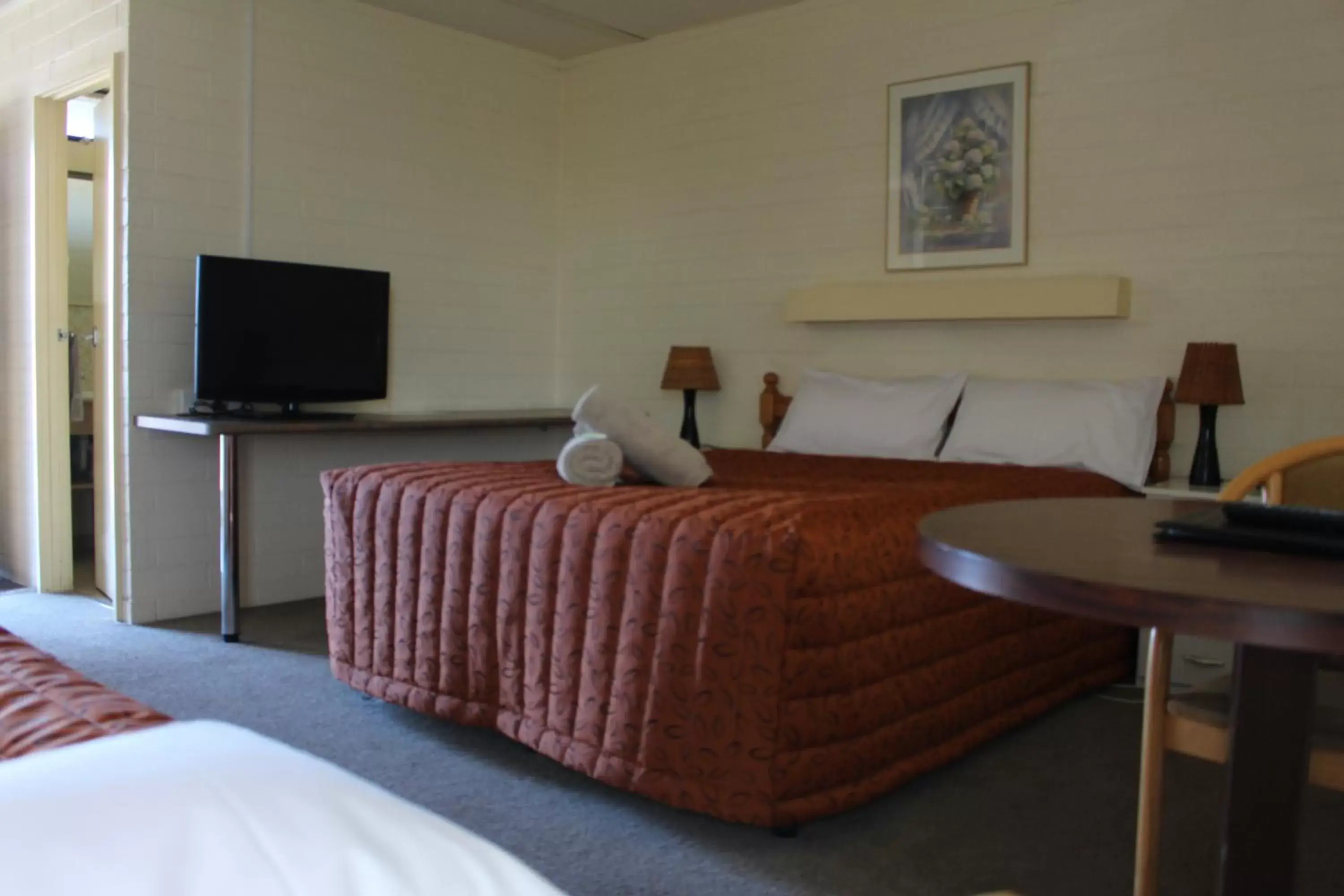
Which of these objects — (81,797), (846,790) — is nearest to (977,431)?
(846,790)

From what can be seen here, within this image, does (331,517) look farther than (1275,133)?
No

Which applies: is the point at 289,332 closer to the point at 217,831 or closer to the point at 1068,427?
the point at 1068,427

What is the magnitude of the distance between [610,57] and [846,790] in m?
4.43

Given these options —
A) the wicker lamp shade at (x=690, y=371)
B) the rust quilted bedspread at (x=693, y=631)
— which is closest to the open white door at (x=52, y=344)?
the rust quilted bedspread at (x=693, y=631)

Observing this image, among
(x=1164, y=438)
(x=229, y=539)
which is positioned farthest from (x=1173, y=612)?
(x=229, y=539)

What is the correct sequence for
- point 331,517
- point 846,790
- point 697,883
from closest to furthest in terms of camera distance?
point 697,883, point 846,790, point 331,517

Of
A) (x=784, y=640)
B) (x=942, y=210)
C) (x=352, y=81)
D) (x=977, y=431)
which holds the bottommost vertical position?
(x=784, y=640)

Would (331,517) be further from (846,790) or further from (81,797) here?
(81,797)

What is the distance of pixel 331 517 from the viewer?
339 cm

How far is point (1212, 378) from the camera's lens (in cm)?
381

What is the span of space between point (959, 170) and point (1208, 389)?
4.50 feet

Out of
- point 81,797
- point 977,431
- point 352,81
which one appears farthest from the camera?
point 352,81

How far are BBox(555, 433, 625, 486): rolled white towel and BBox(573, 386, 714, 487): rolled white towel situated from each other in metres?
0.04

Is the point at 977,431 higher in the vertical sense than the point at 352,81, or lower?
lower
